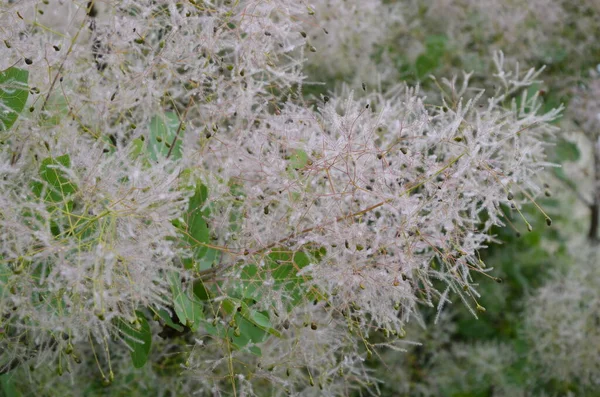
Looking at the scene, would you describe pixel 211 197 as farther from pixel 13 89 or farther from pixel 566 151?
pixel 566 151

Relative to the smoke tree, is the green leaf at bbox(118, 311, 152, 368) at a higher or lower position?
lower

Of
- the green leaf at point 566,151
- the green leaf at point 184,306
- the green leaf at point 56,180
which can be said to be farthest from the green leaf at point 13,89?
the green leaf at point 566,151

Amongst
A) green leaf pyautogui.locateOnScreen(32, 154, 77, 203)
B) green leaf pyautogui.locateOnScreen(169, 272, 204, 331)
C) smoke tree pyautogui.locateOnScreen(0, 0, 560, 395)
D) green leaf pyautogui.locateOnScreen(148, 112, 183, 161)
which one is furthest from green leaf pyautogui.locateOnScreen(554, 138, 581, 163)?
green leaf pyautogui.locateOnScreen(32, 154, 77, 203)

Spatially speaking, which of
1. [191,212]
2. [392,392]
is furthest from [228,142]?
[392,392]

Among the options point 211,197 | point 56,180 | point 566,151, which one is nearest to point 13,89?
point 56,180

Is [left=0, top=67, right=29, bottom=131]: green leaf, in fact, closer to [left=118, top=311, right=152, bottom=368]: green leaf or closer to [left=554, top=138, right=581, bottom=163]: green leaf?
[left=118, top=311, right=152, bottom=368]: green leaf

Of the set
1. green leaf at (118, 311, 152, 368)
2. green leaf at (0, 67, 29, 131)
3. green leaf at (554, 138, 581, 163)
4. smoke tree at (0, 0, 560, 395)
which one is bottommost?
green leaf at (554, 138, 581, 163)

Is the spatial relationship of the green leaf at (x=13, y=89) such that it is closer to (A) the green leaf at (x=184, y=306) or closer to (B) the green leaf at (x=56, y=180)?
(B) the green leaf at (x=56, y=180)

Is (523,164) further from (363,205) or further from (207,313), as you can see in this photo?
(207,313)
